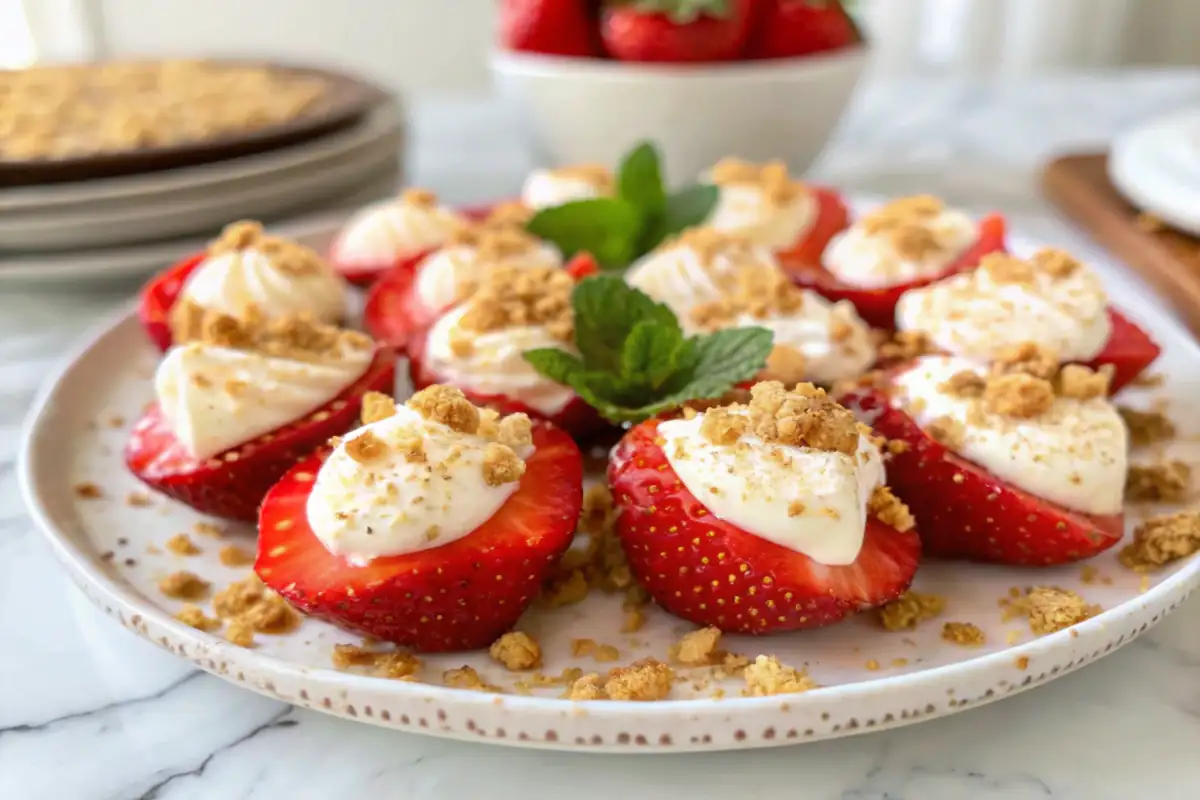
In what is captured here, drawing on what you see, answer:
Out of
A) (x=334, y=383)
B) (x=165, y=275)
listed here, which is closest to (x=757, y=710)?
(x=334, y=383)

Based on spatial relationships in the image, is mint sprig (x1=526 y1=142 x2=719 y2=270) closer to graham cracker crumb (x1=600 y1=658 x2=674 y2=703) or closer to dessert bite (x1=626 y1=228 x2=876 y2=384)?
dessert bite (x1=626 y1=228 x2=876 y2=384)

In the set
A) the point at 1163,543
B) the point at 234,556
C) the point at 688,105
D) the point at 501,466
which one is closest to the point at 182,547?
the point at 234,556

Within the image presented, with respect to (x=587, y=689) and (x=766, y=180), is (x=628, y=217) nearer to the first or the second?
(x=766, y=180)

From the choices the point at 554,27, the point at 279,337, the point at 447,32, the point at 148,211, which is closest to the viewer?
the point at 279,337

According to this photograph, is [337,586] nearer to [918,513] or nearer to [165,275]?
[918,513]

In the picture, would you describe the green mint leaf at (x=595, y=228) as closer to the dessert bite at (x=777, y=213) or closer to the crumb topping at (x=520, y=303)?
the dessert bite at (x=777, y=213)
